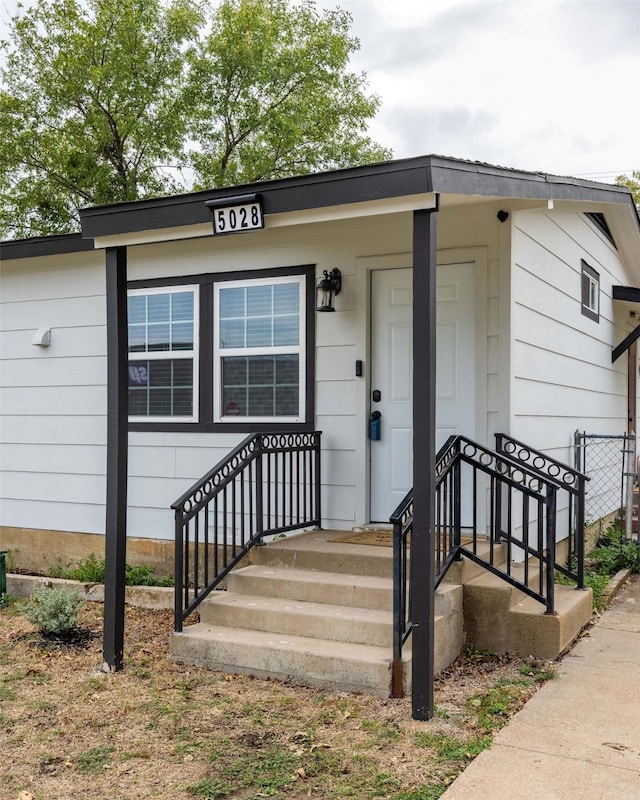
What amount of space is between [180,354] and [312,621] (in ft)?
9.81

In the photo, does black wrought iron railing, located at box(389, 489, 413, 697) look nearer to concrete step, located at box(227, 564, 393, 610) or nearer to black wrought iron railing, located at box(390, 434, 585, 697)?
black wrought iron railing, located at box(390, 434, 585, 697)

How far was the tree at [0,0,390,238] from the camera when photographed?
639 inches

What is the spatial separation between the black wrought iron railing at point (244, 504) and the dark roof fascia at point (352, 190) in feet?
5.18

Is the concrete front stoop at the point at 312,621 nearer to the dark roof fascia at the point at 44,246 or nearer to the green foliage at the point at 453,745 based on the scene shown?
the green foliage at the point at 453,745

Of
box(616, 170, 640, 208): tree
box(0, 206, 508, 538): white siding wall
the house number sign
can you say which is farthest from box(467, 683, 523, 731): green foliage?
box(616, 170, 640, 208): tree

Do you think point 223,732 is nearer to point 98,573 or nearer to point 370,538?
point 370,538

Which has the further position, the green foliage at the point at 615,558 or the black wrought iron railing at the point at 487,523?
the green foliage at the point at 615,558

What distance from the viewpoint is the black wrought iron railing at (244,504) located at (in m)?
4.77

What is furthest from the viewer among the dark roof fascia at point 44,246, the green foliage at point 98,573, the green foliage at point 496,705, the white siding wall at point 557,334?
the dark roof fascia at point 44,246

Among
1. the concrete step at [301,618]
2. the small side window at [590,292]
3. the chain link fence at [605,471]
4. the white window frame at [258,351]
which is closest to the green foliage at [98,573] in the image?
the white window frame at [258,351]

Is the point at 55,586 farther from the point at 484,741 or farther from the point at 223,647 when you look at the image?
the point at 484,741

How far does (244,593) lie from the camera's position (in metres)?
5.16

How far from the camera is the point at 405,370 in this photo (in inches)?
232

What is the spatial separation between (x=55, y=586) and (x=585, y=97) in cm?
2575
